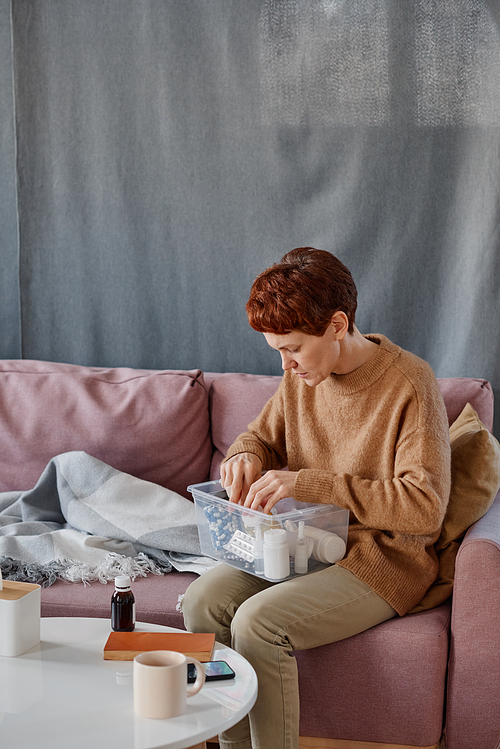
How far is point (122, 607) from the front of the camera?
1215mm

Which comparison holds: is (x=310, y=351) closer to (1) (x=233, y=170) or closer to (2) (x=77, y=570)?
(2) (x=77, y=570)

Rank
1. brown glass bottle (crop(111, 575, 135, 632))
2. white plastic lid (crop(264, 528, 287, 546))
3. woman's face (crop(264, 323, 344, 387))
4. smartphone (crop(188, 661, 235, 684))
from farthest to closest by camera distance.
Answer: woman's face (crop(264, 323, 344, 387))
white plastic lid (crop(264, 528, 287, 546))
brown glass bottle (crop(111, 575, 135, 632))
smartphone (crop(188, 661, 235, 684))

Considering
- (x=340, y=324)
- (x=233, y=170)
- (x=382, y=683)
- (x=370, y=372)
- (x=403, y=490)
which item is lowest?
(x=382, y=683)

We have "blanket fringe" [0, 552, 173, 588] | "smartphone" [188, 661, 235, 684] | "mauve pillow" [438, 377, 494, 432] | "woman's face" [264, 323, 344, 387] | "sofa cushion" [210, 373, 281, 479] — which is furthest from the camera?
"sofa cushion" [210, 373, 281, 479]

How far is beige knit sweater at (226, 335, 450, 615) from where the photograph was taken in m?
1.38

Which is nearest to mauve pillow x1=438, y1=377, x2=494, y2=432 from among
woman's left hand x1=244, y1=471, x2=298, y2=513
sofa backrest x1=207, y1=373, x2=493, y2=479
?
sofa backrest x1=207, y1=373, x2=493, y2=479

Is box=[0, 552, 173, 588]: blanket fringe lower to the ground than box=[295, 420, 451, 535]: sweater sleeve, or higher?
lower

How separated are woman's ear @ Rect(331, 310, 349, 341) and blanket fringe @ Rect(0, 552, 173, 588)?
752 mm

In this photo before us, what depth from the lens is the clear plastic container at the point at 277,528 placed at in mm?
1376

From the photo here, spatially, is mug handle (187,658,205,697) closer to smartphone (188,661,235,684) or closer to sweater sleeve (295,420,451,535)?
smartphone (188,661,235,684)

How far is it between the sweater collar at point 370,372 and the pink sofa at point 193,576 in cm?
38

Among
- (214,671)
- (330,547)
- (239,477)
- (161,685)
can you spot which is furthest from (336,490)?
(161,685)

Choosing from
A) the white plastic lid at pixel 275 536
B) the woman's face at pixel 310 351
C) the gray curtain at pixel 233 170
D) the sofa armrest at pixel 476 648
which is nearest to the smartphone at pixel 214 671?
the white plastic lid at pixel 275 536

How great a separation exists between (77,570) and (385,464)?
79 cm
